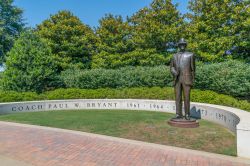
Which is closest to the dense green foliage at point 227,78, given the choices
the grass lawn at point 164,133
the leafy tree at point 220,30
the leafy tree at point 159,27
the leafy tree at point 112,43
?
the grass lawn at point 164,133

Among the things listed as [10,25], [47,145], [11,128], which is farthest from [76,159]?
[10,25]

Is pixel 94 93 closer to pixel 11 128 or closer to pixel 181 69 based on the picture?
pixel 11 128

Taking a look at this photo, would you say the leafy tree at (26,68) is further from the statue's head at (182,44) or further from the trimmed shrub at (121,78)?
the statue's head at (182,44)

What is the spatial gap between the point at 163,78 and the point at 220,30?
704cm

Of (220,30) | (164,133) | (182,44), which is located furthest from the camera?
(220,30)

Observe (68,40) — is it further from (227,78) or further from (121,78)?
(227,78)

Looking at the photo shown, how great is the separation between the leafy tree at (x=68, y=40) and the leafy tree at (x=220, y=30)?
11.2m

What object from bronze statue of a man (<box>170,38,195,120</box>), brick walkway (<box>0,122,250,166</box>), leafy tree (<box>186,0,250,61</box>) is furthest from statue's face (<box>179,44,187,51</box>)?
leafy tree (<box>186,0,250,61</box>)

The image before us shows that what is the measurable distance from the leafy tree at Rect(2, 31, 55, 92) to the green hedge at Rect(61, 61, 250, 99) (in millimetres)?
2031

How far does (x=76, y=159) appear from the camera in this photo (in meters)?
5.38

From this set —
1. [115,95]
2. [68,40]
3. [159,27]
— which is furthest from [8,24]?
[115,95]

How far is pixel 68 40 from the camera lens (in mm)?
25328

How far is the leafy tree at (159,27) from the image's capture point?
68.6 ft

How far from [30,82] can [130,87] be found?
826 cm
